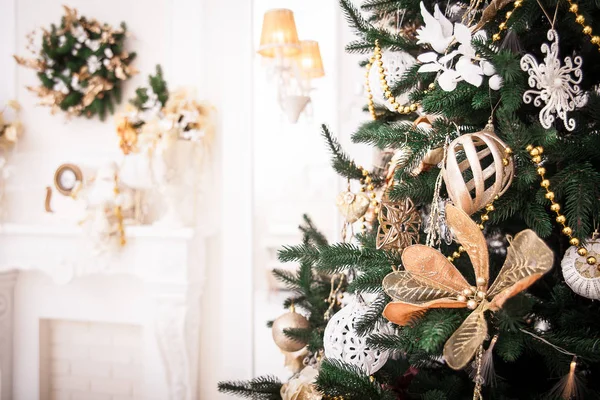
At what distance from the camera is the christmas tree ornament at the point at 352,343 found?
0.78 metres

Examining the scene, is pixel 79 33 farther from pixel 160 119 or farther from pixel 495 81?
pixel 495 81

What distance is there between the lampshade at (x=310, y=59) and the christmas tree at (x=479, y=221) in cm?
109

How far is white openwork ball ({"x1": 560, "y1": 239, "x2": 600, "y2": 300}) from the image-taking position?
67 centimetres

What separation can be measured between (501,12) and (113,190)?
1.85m

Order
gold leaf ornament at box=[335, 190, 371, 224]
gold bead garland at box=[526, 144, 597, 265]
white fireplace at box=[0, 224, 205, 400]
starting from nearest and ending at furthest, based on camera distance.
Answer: gold bead garland at box=[526, 144, 597, 265] < gold leaf ornament at box=[335, 190, 371, 224] < white fireplace at box=[0, 224, 205, 400]

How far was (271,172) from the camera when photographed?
2.24 metres

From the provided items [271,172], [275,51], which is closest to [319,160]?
[271,172]

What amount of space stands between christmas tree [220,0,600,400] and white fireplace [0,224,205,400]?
4.51 ft

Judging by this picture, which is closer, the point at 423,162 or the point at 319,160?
the point at 423,162

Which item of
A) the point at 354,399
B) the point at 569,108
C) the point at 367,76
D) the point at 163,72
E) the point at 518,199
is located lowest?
the point at 354,399

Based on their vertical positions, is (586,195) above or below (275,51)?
below

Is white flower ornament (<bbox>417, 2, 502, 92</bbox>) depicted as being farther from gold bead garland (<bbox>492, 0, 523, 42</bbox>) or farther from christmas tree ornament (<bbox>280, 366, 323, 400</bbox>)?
christmas tree ornament (<bbox>280, 366, 323, 400</bbox>)

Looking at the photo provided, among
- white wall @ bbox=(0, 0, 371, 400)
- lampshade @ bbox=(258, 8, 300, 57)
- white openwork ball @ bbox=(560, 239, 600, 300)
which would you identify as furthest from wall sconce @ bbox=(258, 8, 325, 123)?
white openwork ball @ bbox=(560, 239, 600, 300)

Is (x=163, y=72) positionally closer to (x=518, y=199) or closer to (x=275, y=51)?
(x=275, y=51)
